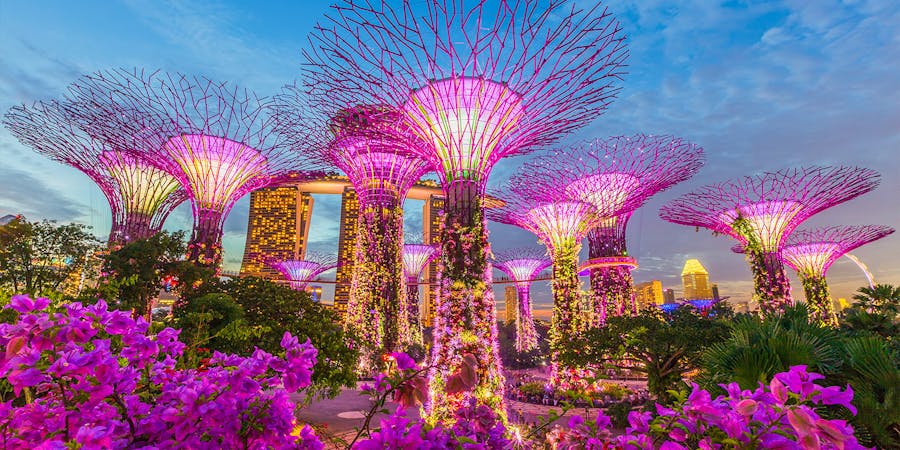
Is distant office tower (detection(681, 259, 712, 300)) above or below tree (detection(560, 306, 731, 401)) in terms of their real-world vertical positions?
above

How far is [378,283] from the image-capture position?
64.1ft

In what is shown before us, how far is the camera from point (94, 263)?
46.1 feet

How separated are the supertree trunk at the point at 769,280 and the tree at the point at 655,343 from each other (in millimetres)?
6932

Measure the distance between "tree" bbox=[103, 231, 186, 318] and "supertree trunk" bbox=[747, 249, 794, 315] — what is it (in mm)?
23228

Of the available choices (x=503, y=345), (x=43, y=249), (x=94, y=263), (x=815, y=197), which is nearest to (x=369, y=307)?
(x=94, y=263)

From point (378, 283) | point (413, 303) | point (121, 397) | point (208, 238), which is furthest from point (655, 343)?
point (413, 303)

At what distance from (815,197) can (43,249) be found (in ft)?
101

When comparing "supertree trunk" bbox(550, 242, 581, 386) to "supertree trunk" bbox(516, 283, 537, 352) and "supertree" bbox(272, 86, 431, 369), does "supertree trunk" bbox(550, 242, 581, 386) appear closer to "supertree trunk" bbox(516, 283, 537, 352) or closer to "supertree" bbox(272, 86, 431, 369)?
"supertree" bbox(272, 86, 431, 369)

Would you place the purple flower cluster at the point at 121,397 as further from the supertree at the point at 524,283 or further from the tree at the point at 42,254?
the supertree at the point at 524,283

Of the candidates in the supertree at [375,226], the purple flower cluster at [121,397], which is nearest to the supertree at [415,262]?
the supertree at [375,226]

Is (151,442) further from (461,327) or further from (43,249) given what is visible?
(43,249)

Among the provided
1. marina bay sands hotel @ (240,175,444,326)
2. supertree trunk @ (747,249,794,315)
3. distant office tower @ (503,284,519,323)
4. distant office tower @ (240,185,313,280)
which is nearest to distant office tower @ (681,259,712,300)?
distant office tower @ (503,284,519,323)

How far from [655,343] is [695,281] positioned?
16163cm

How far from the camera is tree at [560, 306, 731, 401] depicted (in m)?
12.5
